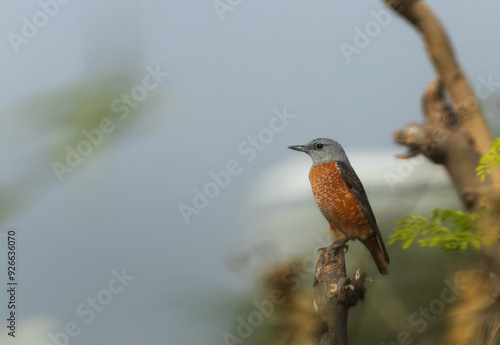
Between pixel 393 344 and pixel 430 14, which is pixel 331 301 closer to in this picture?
pixel 393 344

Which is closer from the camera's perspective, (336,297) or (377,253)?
(336,297)

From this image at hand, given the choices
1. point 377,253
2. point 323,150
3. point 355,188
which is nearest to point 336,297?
point 377,253

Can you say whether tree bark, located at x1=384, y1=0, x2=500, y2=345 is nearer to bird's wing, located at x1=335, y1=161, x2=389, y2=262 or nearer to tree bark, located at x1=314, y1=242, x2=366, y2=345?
bird's wing, located at x1=335, y1=161, x2=389, y2=262

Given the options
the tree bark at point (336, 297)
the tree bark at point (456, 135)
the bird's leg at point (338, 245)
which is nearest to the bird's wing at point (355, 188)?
the bird's leg at point (338, 245)

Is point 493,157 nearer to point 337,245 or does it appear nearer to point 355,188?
point 355,188

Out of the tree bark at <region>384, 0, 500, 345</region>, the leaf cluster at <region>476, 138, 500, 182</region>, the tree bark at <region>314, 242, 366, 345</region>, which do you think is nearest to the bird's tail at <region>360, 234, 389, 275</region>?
the tree bark at <region>314, 242, 366, 345</region>

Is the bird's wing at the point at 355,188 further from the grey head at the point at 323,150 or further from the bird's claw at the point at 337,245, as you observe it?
the bird's claw at the point at 337,245
